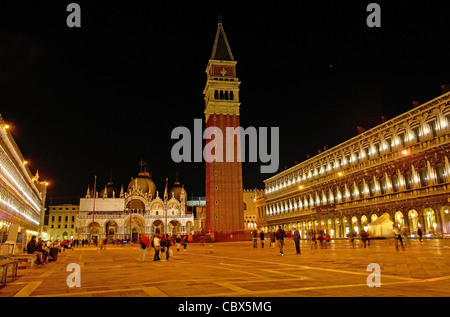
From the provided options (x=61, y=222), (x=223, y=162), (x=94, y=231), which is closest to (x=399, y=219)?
(x=223, y=162)

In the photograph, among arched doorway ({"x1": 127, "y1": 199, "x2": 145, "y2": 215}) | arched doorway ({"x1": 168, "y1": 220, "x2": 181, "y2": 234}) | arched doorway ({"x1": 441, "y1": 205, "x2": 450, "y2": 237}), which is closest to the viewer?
arched doorway ({"x1": 441, "y1": 205, "x2": 450, "y2": 237})

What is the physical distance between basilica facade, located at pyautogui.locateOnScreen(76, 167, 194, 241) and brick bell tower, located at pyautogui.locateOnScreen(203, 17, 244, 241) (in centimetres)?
2757

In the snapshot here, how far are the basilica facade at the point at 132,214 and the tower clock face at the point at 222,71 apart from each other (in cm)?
3728

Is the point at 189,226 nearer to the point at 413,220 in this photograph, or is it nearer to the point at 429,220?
the point at 413,220

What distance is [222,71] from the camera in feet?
A: 252

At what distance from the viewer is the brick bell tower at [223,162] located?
70.7 meters

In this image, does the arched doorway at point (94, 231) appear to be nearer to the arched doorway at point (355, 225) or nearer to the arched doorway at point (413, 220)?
the arched doorway at point (355, 225)

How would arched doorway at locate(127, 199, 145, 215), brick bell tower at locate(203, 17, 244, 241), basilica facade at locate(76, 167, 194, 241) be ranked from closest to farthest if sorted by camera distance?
brick bell tower at locate(203, 17, 244, 241) → basilica facade at locate(76, 167, 194, 241) → arched doorway at locate(127, 199, 145, 215)

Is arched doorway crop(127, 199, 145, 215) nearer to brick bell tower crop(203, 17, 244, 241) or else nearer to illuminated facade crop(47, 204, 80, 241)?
illuminated facade crop(47, 204, 80, 241)

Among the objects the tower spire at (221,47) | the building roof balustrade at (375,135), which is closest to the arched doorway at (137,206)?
the building roof balustrade at (375,135)

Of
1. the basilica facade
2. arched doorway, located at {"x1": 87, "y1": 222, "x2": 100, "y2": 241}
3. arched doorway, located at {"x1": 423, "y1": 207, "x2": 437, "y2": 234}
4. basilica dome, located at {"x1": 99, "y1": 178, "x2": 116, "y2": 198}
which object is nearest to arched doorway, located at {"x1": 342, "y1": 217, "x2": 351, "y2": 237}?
arched doorway, located at {"x1": 423, "y1": 207, "x2": 437, "y2": 234}

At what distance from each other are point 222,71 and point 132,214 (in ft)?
160

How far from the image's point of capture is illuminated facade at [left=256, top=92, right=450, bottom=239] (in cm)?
3597

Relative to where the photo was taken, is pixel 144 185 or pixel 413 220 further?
pixel 144 185
